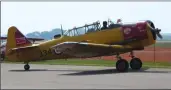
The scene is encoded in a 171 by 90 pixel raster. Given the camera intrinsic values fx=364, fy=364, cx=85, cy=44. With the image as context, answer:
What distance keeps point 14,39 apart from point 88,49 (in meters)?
5.51

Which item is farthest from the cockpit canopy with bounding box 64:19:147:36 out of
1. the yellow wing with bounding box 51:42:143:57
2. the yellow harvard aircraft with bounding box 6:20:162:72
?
the yellow wing with bounding box 51:42:143:57

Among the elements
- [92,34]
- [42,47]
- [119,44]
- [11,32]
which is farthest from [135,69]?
[11,32]

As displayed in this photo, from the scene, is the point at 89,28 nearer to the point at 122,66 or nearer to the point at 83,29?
the point at 83,29

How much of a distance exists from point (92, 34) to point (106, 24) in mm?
966

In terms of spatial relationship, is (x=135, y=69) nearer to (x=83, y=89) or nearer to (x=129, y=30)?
(x=129, y=30)

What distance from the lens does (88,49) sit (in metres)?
19.7

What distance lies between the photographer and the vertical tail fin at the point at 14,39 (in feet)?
74.3

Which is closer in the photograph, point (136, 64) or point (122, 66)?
point (122, 66)

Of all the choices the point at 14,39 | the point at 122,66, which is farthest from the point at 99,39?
the point at 14,39

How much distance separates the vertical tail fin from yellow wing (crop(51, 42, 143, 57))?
341 centimetres

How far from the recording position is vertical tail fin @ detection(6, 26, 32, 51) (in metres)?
22.6

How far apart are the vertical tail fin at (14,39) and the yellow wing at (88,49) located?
3.41 meters

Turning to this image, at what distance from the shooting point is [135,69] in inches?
818

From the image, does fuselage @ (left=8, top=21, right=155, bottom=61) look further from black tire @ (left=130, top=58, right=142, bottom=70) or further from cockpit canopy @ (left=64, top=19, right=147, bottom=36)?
black tire @ (left=130, top=58, right=142, bottom=70)
